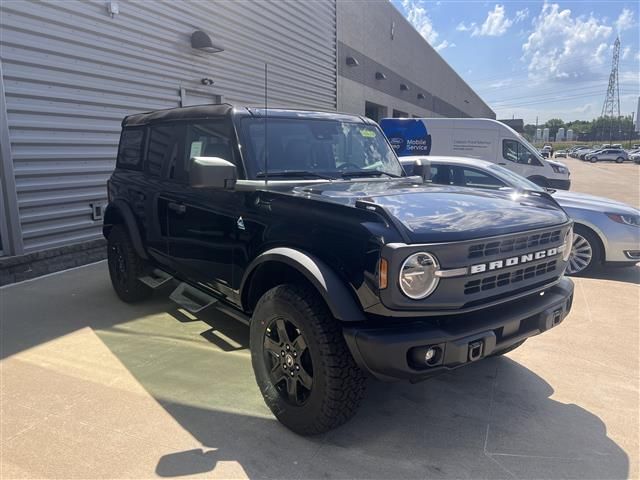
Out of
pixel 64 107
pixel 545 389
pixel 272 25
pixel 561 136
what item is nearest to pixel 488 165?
pixel 545 389

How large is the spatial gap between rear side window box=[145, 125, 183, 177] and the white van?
9.67 m

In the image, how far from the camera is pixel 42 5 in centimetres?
625

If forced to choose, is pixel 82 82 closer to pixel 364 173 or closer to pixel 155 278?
pixel 155 278

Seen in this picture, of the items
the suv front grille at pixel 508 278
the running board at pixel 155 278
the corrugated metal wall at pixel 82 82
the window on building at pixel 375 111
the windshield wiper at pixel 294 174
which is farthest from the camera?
the window on building at pixel 375 111

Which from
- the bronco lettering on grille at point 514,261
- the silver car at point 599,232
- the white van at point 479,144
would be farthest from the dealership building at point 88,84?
the silver car at point 599,232

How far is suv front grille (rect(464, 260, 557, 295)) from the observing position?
248 cm

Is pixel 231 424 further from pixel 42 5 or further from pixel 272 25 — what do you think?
pixel 272 25

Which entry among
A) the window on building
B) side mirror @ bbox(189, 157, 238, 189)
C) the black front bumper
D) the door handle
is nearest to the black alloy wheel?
the black front bumper

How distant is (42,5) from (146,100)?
7.14 feet

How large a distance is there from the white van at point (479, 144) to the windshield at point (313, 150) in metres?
9.33

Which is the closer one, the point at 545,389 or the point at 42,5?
the point at 545,389

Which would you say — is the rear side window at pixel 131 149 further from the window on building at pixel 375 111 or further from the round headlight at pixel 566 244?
the window on building at pixel 375 111

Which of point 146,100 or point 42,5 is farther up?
point 42,5

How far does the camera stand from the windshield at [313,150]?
337 cm
